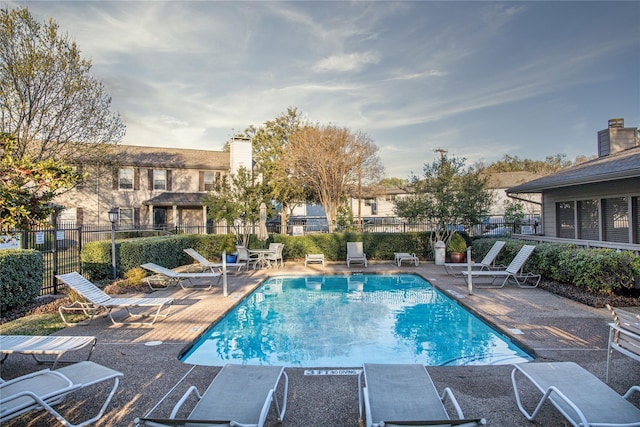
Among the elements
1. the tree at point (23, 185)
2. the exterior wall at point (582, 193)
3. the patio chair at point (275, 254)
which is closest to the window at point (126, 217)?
the patio chair at point (275, 254)

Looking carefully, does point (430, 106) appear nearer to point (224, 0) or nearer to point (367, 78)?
point (367, 78)

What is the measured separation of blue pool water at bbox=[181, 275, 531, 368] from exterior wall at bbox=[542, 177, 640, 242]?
6210 millimetres

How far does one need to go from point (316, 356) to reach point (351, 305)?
131 inches

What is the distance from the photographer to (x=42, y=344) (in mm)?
3734

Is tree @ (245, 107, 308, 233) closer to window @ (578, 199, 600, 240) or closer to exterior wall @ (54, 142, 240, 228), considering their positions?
exterior wall @ (54, 142, 240, 228)

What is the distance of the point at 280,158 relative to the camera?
26.8 m

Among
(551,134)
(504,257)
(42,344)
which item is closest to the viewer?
(42,344)

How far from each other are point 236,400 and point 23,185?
11.8 ft

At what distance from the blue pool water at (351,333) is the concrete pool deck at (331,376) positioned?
33cm

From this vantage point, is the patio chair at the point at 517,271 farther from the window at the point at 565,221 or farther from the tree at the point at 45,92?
the tree at the point at 45,92

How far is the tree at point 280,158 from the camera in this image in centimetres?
2584

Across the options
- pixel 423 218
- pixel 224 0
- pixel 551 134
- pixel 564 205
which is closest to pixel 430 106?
pixel 423 218

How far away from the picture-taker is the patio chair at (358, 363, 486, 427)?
2455 millimetres

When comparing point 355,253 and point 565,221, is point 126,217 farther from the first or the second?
point 565,221
